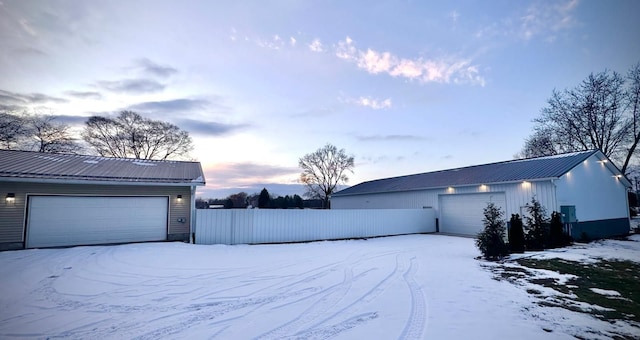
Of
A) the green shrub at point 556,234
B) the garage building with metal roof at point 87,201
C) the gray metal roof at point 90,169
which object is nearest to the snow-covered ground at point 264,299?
the garage building with metal roof at point 87,201

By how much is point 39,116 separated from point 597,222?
35.6 meters

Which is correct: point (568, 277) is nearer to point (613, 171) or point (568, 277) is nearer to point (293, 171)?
point (613, 171)

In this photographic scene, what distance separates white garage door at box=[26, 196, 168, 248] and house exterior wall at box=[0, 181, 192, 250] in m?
0.19

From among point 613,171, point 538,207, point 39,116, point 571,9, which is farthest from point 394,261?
point 39,116

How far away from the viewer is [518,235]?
32.9 ft

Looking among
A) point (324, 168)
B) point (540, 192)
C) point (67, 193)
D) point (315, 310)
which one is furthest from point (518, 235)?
point (324, 168)

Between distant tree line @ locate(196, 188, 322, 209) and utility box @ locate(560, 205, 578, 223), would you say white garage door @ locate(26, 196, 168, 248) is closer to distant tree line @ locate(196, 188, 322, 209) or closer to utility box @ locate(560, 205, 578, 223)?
utility box @ locate(560, 205, 578, 223)

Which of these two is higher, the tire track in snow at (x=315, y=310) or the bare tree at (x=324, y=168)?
the bare tree at (x=324, y=168)

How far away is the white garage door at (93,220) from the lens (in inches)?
396

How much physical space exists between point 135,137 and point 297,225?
2098 cm

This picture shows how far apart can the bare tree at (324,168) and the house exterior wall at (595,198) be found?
2640 cm

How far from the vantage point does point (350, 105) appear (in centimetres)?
1555

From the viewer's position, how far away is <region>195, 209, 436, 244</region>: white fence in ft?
35.6

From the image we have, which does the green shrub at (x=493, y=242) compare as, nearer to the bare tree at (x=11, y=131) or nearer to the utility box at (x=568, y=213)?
the utility box at (x=568, y=213)
